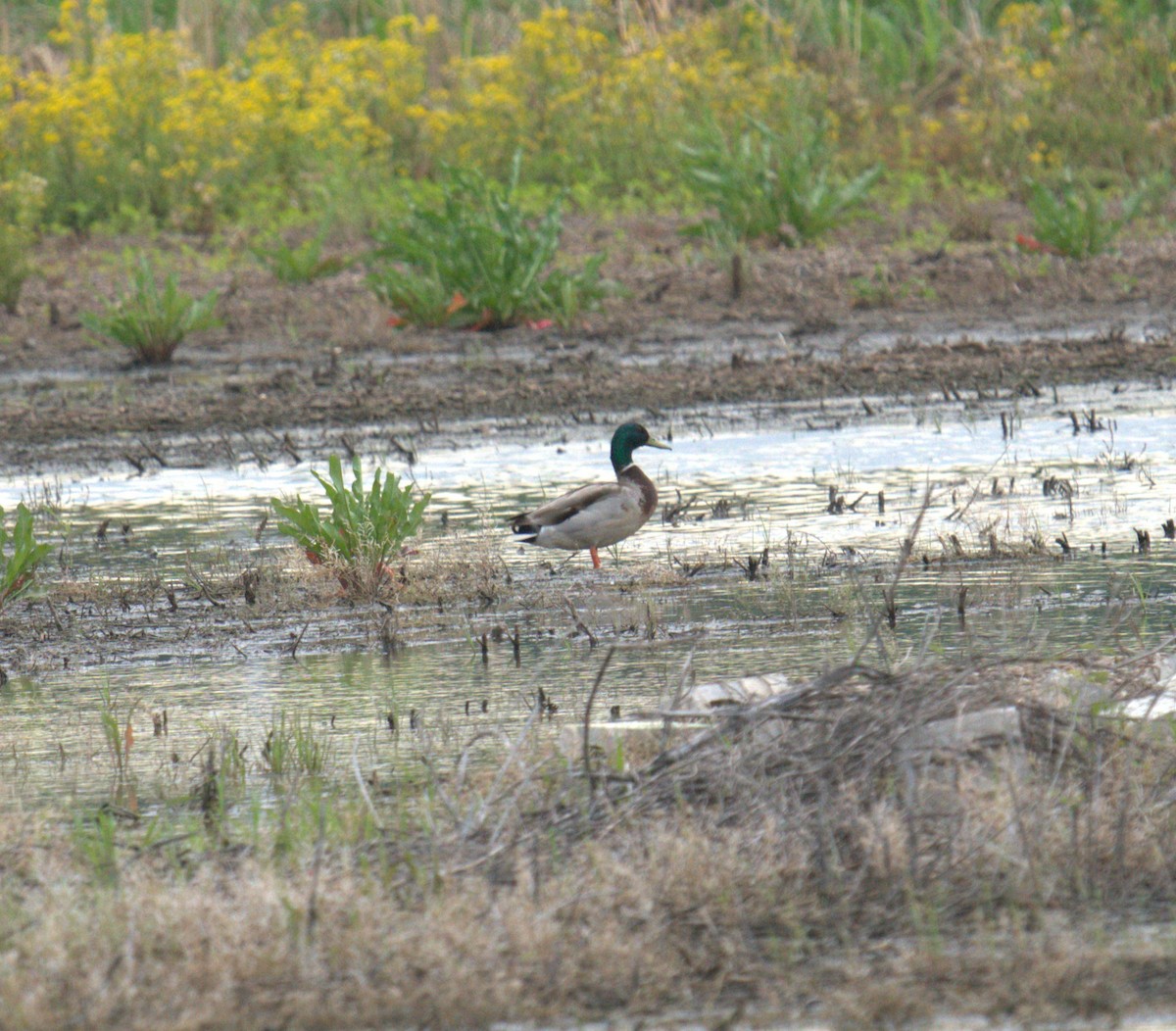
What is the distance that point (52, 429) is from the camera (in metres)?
12.0

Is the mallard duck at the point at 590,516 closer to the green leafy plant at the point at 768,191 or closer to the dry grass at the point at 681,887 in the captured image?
the dry grass at the point at 681,887

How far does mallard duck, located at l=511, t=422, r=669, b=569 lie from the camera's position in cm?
777

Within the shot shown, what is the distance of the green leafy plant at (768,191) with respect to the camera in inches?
634

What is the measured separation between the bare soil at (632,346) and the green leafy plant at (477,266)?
0.18 meters

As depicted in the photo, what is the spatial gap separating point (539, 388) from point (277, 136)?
9.02 m

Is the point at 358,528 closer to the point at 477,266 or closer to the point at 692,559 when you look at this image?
the point at 692,559

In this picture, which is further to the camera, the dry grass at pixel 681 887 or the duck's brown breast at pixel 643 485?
the duck's brown breast at pixel 643 485

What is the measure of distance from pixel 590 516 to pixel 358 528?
2.80 feet

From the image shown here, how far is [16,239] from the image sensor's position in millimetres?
15203

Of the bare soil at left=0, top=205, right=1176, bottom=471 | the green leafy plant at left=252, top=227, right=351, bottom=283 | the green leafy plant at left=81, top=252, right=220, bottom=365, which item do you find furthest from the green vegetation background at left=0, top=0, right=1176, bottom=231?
the green leafy plant at left=81, top=252, right=220, bottom=365

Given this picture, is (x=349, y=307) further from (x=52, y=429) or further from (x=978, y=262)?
(x=978, y=262)

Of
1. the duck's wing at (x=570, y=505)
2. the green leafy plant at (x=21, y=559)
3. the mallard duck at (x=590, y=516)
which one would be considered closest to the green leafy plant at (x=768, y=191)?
the mallard duck at (x=590, y=516)

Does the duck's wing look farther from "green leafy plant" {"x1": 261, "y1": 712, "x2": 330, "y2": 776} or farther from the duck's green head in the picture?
"green leafy plant" {"x1": 261, "y1": 712, "x2": 330, "y2": 776}

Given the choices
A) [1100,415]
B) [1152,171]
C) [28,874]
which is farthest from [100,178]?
[28,874]
